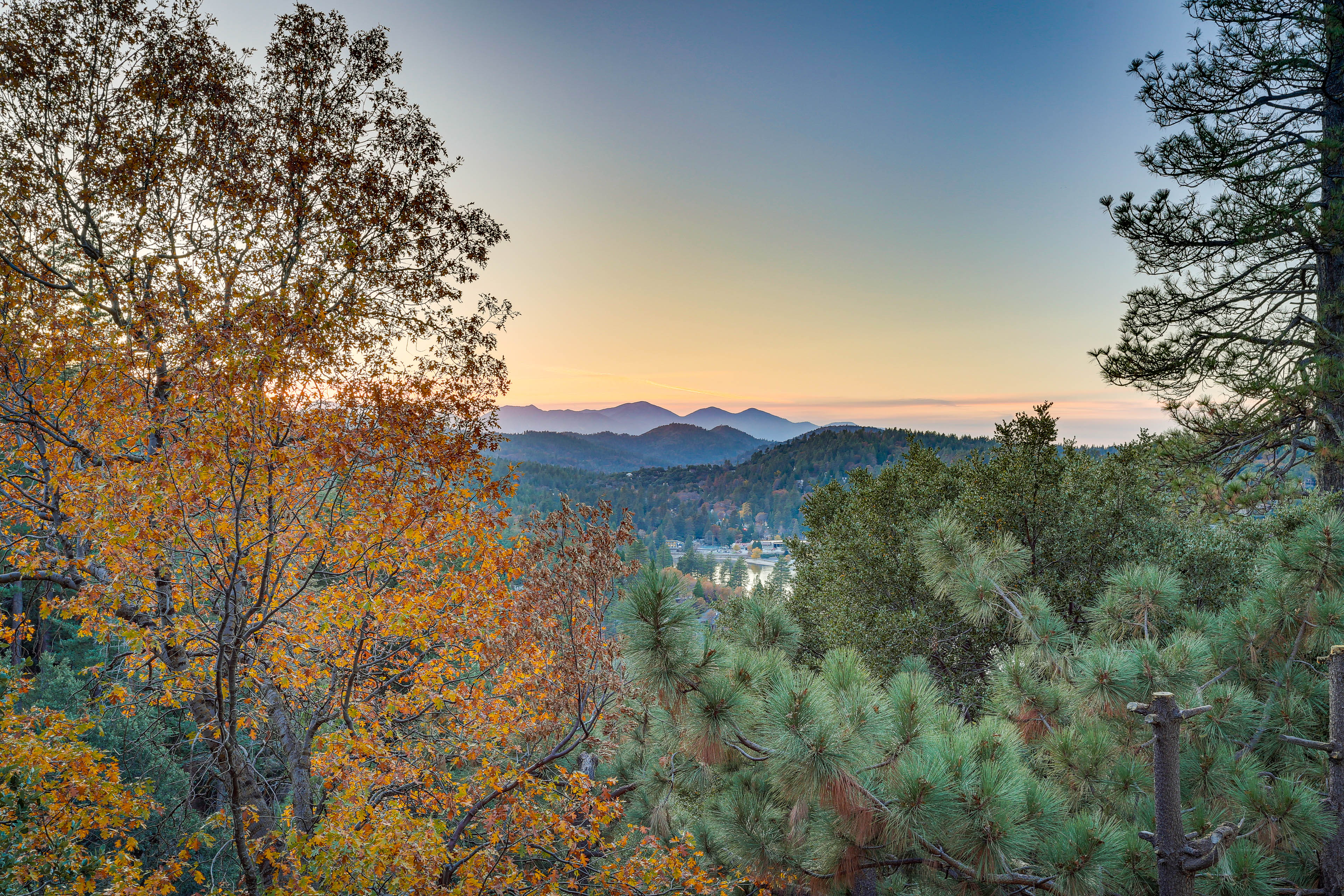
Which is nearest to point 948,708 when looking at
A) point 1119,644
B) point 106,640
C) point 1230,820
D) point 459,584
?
point 1230,820

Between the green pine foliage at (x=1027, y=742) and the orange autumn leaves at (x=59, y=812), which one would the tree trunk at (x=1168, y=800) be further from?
the orange autumn leaves at (x=59, y=812)

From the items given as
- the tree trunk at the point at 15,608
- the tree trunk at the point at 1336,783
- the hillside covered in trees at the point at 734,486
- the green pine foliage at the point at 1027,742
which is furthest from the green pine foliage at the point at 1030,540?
the hillside covered in trees at the point at 734,486

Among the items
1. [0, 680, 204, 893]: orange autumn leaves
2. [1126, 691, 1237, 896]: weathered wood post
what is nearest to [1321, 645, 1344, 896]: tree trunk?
[1126, 691, 1237, 896]: weathered wood post

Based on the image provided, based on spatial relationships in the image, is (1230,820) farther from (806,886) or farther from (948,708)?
(806,886)

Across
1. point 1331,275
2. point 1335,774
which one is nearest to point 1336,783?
point 1335,774

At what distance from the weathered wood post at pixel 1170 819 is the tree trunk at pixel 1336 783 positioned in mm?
854

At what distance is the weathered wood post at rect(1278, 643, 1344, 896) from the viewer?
2469mm

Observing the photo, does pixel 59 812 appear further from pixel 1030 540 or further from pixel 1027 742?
Result: pixel 1030 540

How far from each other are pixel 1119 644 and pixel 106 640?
7.69 meters

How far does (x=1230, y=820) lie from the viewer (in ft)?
9.84

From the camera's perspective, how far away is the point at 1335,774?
106 inches

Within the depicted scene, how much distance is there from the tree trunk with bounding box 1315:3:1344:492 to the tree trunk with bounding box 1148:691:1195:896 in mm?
6564

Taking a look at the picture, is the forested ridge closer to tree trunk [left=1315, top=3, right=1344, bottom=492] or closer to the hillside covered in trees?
tree trunk [left=1315, top=3, right=1344, bottom=492]

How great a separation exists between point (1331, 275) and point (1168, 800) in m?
8.26
